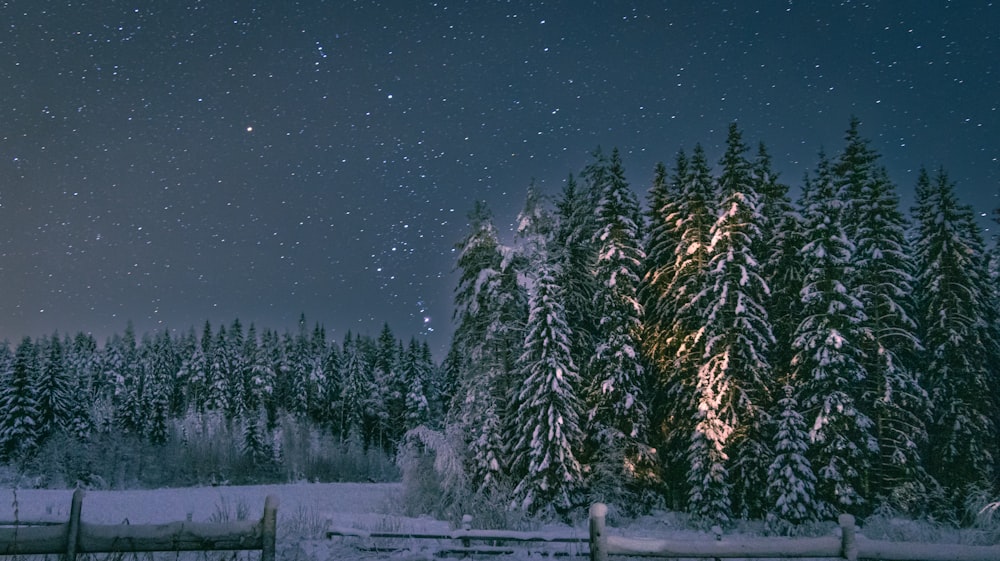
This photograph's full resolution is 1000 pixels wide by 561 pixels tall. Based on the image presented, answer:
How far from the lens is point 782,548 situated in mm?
8086

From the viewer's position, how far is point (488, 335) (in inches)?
1185

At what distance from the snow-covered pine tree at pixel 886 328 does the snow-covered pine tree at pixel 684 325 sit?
260 inches

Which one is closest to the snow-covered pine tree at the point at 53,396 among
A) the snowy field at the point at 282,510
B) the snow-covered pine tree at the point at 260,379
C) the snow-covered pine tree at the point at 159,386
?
the snow-covered pine tree at the point at 159,386

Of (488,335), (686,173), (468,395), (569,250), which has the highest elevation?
(686,173)

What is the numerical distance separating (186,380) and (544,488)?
77839 mm

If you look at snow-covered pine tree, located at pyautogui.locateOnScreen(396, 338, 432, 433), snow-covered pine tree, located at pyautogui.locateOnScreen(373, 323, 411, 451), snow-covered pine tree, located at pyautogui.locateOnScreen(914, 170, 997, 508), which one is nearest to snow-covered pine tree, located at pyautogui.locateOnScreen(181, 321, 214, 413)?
snow-covered pine tree, located at pyautogui.locateOnScreen(373, 323, 411, 451)

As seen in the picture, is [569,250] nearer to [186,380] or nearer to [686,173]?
[686,173]

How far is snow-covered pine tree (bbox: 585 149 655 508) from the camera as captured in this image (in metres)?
28.8

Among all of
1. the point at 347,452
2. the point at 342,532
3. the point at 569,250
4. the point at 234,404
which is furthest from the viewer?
the point at 234,404

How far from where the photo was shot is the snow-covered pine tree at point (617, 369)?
1134 inches

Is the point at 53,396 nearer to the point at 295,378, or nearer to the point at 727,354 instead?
the point at 295,378

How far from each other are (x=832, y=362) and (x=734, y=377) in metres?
3.93

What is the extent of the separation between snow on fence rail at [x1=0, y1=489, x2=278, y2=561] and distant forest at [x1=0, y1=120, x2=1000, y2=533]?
2039 cm

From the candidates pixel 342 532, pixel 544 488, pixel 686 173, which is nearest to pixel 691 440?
pixel 544 488
